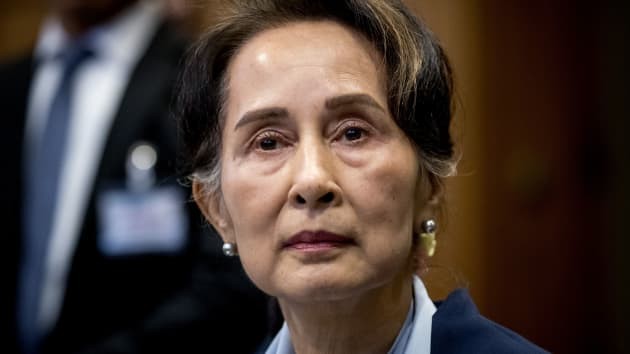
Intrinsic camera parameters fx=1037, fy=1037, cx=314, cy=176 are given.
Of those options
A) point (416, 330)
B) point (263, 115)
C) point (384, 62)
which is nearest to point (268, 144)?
point (263, 115)

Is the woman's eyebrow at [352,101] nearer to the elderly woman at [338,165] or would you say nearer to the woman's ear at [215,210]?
the elderly woman at [338,165]

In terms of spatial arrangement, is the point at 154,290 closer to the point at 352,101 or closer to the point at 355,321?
the point at 355,321

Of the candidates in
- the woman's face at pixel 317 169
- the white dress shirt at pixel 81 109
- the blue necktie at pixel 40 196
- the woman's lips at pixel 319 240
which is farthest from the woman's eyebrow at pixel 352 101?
the blue necktie at pixel 40 196

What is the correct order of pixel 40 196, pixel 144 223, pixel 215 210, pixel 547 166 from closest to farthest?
pixel 215 210, pixel 144 223, pixel 40 196, pixel 547 166

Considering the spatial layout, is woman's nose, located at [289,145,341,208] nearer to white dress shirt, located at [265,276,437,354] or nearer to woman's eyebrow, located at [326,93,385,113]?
woman's eyebrow, located at [326,93,385,113]

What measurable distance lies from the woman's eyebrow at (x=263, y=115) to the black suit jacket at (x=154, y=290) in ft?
3.29

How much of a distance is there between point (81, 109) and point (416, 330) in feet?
5.04

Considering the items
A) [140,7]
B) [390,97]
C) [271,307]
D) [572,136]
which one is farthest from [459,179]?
[390,97]

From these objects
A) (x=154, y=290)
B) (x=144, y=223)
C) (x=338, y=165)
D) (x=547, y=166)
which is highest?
(x=338, y=165)

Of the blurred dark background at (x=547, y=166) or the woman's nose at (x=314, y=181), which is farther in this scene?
the blurred dark background at (x=547, y=166)

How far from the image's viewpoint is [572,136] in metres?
4.21

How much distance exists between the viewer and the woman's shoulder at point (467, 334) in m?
1.73

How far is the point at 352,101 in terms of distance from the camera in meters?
1.81

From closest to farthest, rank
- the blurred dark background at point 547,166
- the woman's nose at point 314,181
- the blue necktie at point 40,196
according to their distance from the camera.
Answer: the woman's nose at point 314,181
the blue necktie at point 40,196
the blurred dark background at point 547,166
